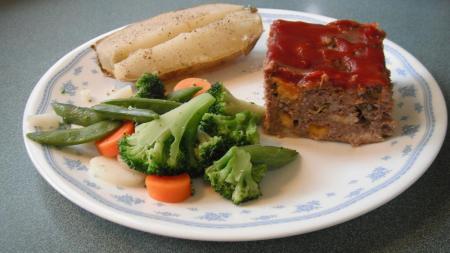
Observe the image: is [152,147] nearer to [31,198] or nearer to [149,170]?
[149,170]

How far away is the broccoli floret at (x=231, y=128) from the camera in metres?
2.79

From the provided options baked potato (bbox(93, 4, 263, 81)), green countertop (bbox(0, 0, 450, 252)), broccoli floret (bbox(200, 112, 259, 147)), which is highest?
baked potato (bbox(93, 4, 263, 81))

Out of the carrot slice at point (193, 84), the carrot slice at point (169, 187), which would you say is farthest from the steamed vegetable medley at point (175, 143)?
the carrot slice at point (193, 84)

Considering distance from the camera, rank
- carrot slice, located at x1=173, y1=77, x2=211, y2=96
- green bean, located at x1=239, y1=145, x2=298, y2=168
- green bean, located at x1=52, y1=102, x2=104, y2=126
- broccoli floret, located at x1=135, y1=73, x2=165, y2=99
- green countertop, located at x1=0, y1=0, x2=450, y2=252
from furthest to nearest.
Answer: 1. carrot slice, located at x1=173, y1=77, x2=211, y2=96
2. broccoli floret, located at x1=135, y1=73, x2=165, y2=99
3. green bean, located at x1=52, y1=102, x2=104, y2=126
4. green bean, located at x1=239, y1=145, x2=298, y2=168
5. green countertop, located at x1=0, y1=0, x2=450, y2=252

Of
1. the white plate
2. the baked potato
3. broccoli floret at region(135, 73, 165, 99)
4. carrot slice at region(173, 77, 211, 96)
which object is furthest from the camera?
the baked potato

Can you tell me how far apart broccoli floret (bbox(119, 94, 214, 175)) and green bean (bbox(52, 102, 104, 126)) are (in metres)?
0.37

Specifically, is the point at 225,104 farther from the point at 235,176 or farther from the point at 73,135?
the point at 73,135

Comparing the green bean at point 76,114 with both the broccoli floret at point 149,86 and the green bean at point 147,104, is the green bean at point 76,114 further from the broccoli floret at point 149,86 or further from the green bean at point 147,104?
the broccoli floret at point 149,86

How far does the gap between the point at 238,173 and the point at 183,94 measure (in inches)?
34.4

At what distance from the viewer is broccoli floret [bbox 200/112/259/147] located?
2.79 meters

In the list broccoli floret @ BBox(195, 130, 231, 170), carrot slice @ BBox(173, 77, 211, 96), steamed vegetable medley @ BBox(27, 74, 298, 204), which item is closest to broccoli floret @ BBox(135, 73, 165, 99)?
steamed vegetable medley @ BBox(27, 74, 298, 204)

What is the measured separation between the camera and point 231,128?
2.84 m

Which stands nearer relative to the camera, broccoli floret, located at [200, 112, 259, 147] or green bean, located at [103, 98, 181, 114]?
broccoli floret, located at [200, 112, 259, 147]

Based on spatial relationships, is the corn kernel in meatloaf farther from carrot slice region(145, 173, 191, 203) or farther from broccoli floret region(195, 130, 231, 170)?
carrot slice region(145, 173, 191, 203)
